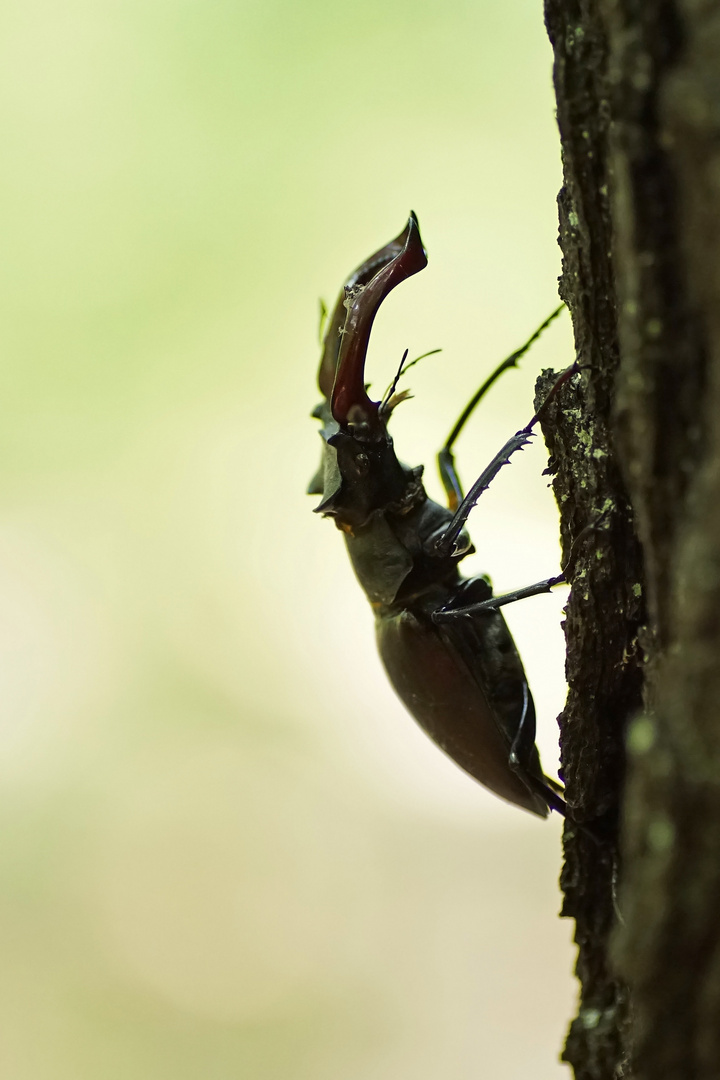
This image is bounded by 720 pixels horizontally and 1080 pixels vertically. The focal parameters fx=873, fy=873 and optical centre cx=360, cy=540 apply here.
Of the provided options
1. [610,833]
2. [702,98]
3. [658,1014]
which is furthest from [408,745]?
[702,98]

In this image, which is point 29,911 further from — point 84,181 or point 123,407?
point 84,181

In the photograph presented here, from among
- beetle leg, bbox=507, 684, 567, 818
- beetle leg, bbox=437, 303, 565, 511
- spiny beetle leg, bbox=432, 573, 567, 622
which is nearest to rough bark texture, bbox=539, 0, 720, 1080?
spiny beetle leg, bbox=432, 573, 567, 622

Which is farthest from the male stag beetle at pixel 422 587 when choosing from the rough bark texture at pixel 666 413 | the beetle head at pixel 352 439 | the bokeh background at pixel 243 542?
the bokeh background at pixel 243 542

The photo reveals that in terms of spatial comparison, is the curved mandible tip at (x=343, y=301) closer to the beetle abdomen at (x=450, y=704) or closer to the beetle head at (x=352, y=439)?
the beetle head at (x=352, y=439)

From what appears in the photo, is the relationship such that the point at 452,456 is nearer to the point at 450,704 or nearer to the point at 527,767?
the point at 450,704

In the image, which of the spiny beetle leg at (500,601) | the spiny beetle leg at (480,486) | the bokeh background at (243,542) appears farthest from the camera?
the bokeh background at (243,542)

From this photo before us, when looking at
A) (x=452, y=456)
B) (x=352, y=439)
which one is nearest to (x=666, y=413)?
(x=352, y=439)

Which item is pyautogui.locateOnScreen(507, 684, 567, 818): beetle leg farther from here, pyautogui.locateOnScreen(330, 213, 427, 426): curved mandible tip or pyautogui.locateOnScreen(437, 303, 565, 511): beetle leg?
pyautogui.locateOnScreen(330, 213, 427, 426): curved mandible tip
